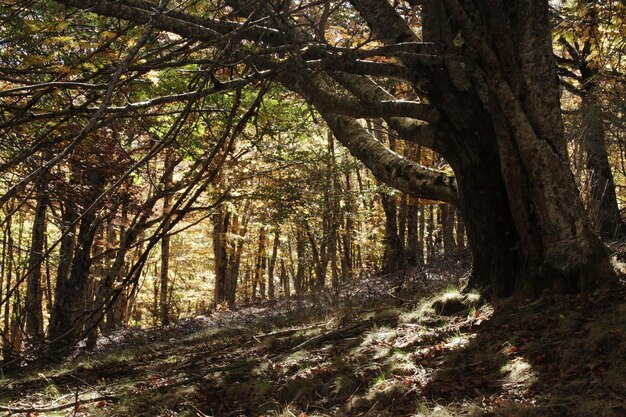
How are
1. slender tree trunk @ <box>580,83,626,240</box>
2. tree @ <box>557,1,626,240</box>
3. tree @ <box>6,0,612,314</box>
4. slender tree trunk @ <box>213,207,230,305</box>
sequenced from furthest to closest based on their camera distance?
slender tree trunk @ <box>213,207,230,305</box> → slender tree trunk @ <box>580,83,626,240</box> → tree @ <box>557,1,626,240</box> → tree @ <box>6,0,612,314</box>

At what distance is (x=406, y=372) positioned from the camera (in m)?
4.02

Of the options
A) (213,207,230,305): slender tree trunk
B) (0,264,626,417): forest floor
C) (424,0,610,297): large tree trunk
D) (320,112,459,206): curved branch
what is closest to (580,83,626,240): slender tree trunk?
(424,0,610,297): large tree trunk

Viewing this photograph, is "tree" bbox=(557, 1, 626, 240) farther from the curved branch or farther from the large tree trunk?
the curved branch

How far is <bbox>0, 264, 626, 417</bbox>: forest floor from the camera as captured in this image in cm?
324

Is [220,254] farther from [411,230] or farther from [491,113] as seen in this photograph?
[491,113]

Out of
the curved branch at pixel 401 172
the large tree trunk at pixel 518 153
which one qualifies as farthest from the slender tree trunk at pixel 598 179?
the curved branch at pixel 401 172

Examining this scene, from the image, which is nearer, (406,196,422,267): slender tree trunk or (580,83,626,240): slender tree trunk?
(580,83,626,240): slender tree trunk

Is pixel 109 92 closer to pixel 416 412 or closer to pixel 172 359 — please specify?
pixel 416 412

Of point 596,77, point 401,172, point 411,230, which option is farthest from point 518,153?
point 411,230

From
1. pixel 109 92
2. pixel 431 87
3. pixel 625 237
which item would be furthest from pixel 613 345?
pixel 625 237

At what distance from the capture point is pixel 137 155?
8.79 metres

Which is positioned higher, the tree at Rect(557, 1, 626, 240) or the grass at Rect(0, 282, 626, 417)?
the tree at Rect(557, 1, 626, 240)

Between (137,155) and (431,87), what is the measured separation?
5.65 meters

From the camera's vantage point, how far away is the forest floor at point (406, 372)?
3236 millimetres
